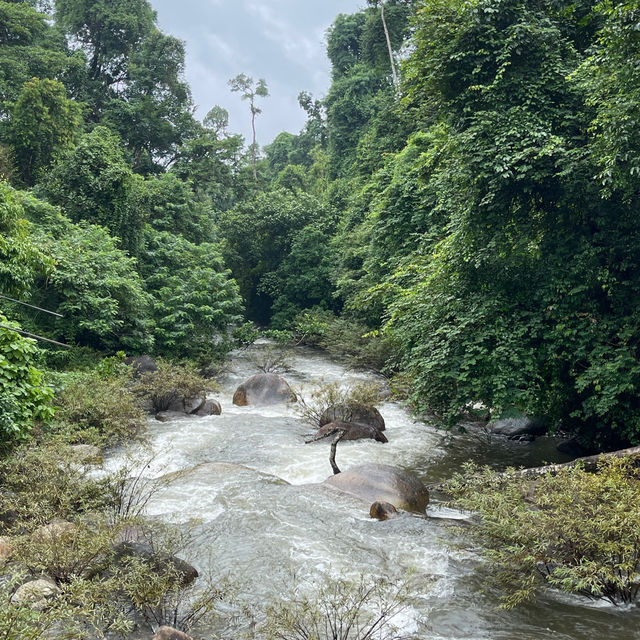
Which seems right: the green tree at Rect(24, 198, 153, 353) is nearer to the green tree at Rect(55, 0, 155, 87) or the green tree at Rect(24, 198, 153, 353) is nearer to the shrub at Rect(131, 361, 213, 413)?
the shrub at Rect(131, 361, 213, 413)

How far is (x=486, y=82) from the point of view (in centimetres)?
883

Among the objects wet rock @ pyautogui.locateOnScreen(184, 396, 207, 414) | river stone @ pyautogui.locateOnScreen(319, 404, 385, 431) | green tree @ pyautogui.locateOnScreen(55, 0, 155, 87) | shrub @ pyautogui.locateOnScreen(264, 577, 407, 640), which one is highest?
green tree @ pyautogui.locateOnScreen(55, 0, 155, 87)

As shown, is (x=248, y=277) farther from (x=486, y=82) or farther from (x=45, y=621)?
(x=45, y=621)

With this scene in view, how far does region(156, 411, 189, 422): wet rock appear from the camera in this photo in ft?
43.4

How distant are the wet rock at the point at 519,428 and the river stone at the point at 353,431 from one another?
271 centimetres

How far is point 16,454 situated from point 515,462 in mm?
8430

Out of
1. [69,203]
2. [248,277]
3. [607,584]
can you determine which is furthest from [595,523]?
[248,277]

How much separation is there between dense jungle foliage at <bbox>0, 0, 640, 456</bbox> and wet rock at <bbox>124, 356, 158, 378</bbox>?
2.15ft

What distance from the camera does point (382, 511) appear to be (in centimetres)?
711

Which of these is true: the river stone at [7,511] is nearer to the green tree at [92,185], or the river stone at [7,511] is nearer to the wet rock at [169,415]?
the wet rock at [169,415]

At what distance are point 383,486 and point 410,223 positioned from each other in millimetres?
11459

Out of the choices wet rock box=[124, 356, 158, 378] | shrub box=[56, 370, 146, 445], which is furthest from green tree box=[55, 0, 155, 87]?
shrub box=[56, 370, 146, 445]

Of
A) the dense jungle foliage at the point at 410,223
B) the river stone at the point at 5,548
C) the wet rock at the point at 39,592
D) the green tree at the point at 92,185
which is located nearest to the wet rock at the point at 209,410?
the dense jungle foliage at the point at 410,223

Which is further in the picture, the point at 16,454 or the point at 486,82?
the point at 486,82
